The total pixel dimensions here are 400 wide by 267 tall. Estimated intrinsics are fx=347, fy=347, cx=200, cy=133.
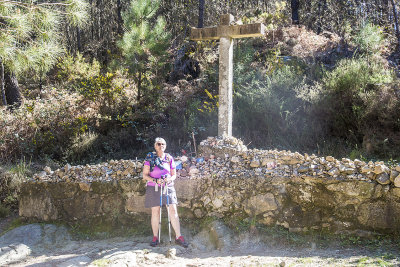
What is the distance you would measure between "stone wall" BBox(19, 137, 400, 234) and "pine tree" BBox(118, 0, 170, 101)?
4379 millimetres

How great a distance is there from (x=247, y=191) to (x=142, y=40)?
5920 millimetres

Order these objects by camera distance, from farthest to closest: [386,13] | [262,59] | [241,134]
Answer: [386,13] < [262,59] < [241,134]

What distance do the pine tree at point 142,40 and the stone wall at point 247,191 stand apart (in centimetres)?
438

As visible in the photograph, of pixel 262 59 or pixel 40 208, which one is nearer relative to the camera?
pixel 40 208

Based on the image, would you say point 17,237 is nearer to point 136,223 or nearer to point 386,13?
point 136,223

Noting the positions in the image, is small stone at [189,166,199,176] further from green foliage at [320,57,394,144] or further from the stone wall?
green foliage at [320,57,394,144]

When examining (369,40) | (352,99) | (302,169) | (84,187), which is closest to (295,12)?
(369,40)

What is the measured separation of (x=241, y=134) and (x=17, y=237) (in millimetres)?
5238

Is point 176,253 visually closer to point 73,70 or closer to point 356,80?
point 356,80

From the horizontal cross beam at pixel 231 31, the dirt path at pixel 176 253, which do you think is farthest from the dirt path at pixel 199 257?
the horizontal cross beam at pixel 231 31

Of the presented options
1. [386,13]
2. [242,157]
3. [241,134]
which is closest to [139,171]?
[242,157]

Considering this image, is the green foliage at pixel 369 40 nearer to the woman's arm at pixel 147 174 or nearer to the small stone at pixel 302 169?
the small stone at pixel 302 169

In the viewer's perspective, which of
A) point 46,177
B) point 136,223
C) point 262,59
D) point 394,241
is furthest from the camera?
point 262,59

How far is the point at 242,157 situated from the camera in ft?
16.7
